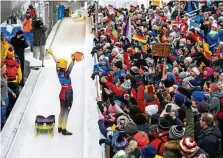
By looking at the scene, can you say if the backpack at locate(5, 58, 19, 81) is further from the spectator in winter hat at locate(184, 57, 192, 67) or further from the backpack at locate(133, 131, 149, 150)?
the backpack at locate(133, 131, 149, 150)

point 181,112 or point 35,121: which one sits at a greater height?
point 181,112

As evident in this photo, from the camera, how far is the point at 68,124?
9344mm

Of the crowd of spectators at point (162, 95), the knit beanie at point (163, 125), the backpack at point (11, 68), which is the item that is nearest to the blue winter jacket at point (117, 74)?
the crowd of spectators at point (162, 95)

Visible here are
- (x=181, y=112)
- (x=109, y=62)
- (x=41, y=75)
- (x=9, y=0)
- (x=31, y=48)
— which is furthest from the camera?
(x=31, y=48)

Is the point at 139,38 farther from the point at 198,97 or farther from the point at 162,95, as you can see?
the point at 198,97

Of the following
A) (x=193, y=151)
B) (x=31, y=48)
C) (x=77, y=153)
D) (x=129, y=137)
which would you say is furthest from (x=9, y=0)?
(x=193, y=151)

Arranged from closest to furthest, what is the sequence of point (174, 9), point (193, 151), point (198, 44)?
1. point (193, 151)
2. point (198, 44)
3. point (174, 9)

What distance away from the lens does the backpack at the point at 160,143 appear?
18.6ft

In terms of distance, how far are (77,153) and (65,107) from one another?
841 millimetres

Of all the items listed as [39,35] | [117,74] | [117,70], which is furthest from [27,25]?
[117,74]

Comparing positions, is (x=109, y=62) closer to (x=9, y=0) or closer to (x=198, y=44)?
(x=198, y=44)

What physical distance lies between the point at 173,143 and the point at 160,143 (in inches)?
10.5

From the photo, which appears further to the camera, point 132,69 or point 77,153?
point 132,69

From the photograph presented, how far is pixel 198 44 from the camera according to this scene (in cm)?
1188
